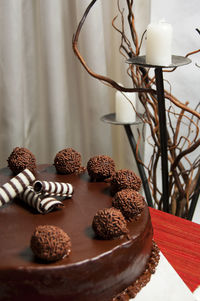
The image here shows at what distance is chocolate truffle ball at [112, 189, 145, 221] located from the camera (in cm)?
112

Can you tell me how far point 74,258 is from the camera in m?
0.97

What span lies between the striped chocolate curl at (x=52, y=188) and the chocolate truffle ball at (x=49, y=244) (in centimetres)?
23

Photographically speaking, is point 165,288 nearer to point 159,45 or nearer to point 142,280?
point 142,280

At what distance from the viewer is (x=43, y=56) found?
6.22 feet

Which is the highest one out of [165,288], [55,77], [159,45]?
[159,45]

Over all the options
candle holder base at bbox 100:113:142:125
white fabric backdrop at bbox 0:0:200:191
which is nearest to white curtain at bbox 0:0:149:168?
white fabric backdrop at bbox 0:0:200:191

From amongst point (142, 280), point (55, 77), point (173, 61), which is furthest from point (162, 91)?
point (55, 77)

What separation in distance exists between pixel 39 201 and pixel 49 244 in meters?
0.24

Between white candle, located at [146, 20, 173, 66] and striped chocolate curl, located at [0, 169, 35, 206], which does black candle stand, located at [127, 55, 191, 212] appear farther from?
striped chocolate curl, located at [0, 169, 35, 206]

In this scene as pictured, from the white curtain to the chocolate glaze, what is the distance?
2.41 feet

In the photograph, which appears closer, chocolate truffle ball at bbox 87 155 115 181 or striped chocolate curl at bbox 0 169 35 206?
striped chocolate curl at bbox 0 169 35 206

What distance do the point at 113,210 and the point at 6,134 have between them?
962 mm

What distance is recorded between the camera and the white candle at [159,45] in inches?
51.9

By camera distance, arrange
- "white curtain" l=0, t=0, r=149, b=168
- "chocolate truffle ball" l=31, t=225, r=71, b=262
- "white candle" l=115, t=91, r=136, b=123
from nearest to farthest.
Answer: "chocolate truffle ball" l=31, t=225, r=71, b=262 < "white candle" l=115, t=91, r=136, b=123 < "white curtain" l=0, t=0, r=149, b=168
